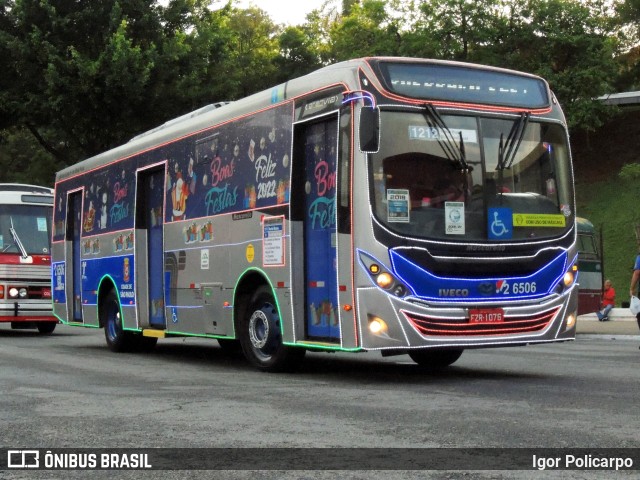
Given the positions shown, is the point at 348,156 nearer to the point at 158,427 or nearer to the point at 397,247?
the point at 397,247

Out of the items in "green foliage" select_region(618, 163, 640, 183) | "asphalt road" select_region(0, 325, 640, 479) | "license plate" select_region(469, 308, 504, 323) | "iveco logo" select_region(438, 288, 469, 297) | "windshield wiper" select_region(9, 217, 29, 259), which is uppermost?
"green foliage" select_region(618, 163, 640, 183)

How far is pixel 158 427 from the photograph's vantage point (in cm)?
806

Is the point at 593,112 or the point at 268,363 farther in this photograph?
the point at 593,112

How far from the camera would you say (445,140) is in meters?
11.3

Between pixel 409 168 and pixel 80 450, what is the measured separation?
5118 millimetres

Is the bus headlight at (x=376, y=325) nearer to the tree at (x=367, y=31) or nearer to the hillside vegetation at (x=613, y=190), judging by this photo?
the hillside vegetation at (x=613, y=190)

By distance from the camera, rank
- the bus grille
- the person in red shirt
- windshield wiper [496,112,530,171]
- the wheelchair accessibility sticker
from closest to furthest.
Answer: the bus grille
the wheelchair accessibility sticker
windshield wiper [496,112,530,171]
the person in red shirt

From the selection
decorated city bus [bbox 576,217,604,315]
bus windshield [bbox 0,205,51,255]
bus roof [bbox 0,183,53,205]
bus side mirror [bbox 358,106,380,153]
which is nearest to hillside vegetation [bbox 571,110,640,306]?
decorated city bus [bbox 576,217,604,315]

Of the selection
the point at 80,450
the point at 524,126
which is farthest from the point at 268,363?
the point at 80,450

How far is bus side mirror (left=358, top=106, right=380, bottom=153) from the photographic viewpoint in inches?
422

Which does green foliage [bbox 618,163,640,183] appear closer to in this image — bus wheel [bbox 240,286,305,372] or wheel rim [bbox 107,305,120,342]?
wheel rim [bbox 107,305,120,342]

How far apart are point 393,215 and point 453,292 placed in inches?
39.7

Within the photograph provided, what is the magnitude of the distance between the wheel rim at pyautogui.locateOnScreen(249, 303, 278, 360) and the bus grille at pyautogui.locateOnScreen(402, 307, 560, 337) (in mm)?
2014

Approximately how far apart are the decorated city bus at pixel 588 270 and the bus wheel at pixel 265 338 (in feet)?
49.7
